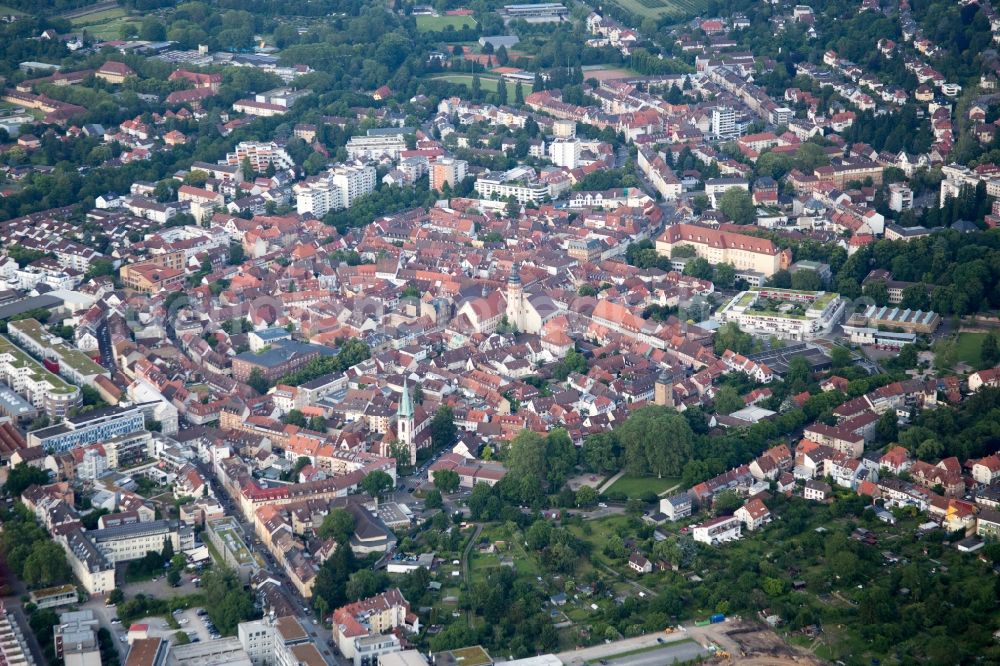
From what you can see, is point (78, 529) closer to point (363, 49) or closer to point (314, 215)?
point (314, 215)

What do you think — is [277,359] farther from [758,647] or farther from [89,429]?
[758,647]

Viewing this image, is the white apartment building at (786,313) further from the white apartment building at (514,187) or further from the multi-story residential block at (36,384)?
the multi-story residential block at (36,384)

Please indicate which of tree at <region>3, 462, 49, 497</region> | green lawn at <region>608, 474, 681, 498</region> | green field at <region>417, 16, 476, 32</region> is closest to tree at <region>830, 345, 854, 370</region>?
A: green lawn at <region>608, 474, 681, 498</region>

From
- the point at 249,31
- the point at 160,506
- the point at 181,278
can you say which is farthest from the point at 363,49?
the point at 160,506

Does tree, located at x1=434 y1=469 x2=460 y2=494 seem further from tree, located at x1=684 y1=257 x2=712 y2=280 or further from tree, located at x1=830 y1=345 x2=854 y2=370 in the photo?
tree, located at x1=684 y1=257 x2=712 y2=280

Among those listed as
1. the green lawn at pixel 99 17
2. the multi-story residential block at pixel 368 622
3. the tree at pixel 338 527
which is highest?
the multi-story residential block at pixel 368 622

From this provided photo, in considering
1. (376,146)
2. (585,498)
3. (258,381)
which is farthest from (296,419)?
(376,146)

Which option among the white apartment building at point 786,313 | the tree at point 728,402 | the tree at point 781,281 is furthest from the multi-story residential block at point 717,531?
the tree at point 781,281
